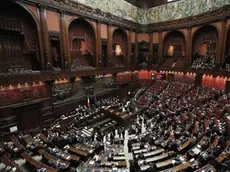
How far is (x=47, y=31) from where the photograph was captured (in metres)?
10.5

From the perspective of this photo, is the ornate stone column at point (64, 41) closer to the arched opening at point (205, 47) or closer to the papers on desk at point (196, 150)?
the papers on desk at point (196, 150)

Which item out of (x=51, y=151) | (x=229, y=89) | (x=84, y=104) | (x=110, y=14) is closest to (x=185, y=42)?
(x=229, y=89)

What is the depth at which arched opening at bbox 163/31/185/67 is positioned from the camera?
18.0 m

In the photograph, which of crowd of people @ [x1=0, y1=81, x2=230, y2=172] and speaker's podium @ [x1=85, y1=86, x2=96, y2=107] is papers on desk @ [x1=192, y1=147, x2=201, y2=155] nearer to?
crowd of people @ [x1=0, y1=81, x2=230, y2=172]

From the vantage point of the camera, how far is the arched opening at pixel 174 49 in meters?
18.0

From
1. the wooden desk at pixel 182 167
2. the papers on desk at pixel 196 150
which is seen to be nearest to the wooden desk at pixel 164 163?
the wooden desk at pixel 182 167

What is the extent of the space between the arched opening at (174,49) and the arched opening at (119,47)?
562 centimetres

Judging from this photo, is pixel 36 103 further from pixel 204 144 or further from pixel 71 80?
pixel 204 144

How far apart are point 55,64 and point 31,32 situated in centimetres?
303

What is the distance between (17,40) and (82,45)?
242 inches

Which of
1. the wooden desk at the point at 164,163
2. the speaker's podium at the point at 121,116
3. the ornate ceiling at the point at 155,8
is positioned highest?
the ornate ceiling at the point at 155,8

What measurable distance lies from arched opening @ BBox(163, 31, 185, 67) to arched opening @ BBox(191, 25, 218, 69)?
4.81 feet

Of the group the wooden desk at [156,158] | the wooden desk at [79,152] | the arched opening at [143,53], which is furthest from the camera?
the arched opening at [143,53]

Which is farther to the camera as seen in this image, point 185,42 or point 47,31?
point 185,42
